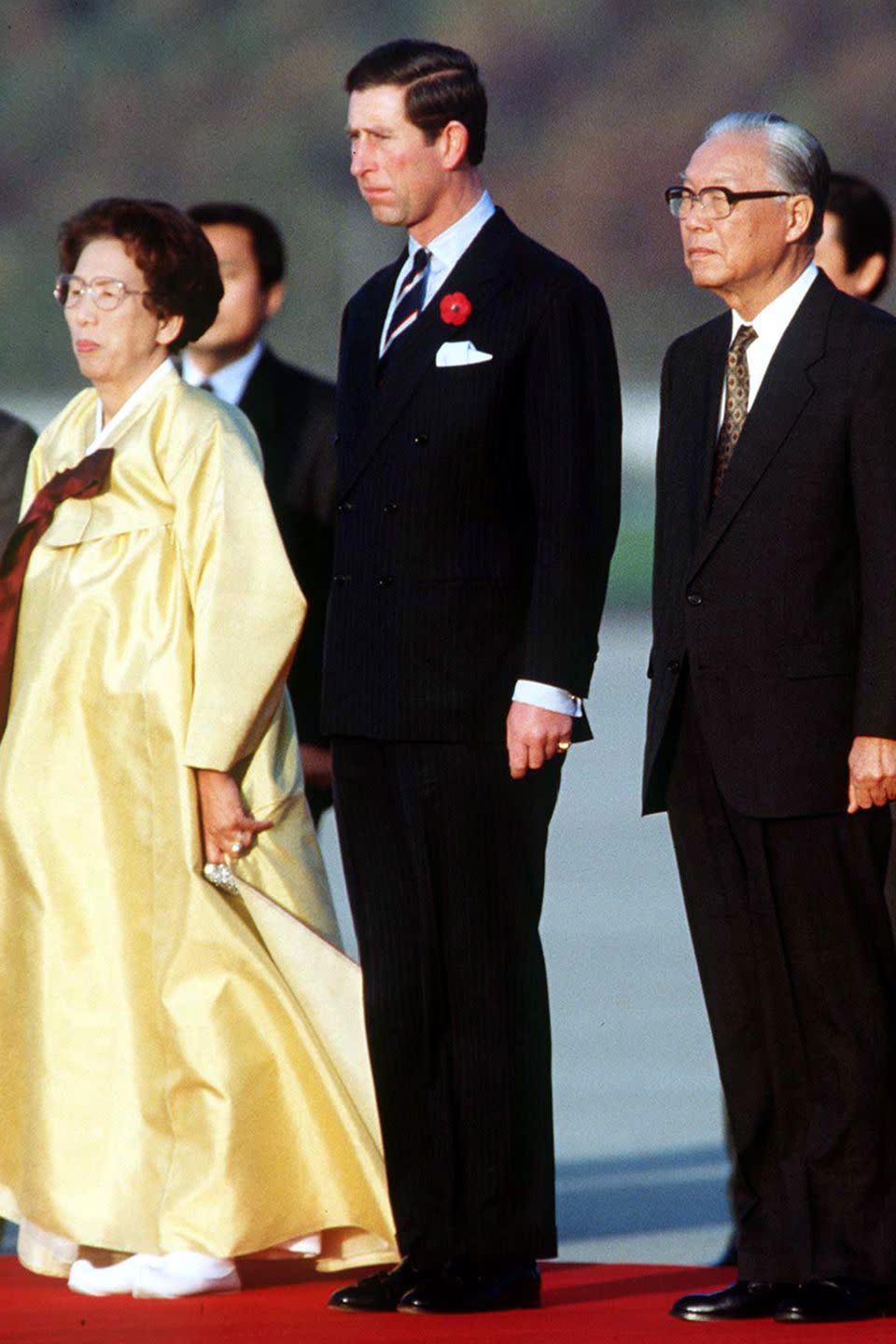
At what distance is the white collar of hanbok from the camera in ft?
12.4

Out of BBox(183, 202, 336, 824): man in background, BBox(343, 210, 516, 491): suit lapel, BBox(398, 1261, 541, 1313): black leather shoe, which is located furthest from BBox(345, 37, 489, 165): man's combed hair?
BBox(398, 1261, 541, 1313): black leather shoe

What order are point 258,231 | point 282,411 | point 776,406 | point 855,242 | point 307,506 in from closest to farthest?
point 776,406 → point 855,242 → point 307,506 → point 282,411 → point 258,231

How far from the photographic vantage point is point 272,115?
64.6ft

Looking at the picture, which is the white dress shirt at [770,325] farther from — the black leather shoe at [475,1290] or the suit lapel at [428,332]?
the black leather shoe at [475,1290]

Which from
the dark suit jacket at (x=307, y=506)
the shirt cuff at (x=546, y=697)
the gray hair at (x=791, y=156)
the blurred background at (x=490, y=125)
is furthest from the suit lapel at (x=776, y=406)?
the blurred background at (x=490, y=125)

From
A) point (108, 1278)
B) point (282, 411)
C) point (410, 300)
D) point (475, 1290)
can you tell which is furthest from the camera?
point (282, 411)

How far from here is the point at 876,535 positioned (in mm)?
3215

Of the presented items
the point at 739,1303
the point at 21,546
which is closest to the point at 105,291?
the point at 21,546

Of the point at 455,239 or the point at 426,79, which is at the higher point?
the point at 426,79

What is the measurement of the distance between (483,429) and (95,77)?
673 inches

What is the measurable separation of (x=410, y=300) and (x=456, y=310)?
11 cm

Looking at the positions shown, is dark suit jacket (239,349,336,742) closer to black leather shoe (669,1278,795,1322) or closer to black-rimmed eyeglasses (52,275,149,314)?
black-rimmed eyeglasses (52,275,149,314)

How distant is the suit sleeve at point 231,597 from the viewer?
3.64 metres

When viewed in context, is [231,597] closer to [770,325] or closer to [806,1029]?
[770,325]
